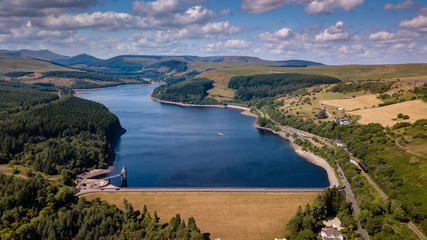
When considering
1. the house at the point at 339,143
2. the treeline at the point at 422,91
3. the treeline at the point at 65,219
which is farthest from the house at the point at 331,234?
the treeline at the point at 422,91

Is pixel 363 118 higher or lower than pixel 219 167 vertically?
higher

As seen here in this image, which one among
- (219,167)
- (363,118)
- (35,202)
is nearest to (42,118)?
(35,202)

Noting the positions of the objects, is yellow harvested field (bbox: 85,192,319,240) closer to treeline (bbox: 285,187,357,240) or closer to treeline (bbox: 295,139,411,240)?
treeline (bbox: 285,187,357,240)

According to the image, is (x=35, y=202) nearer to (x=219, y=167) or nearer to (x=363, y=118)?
(x=219, y=167)

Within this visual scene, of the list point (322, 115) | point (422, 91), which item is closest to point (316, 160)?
point (322, 115)

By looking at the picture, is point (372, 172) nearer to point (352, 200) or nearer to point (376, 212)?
point (352, 200)

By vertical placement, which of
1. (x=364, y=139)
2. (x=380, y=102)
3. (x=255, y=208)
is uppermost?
(x=380, y=102)

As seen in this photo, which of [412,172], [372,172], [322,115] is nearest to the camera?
[412,172]

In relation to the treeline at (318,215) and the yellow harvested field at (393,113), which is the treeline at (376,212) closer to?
the treeline at (318,215)
